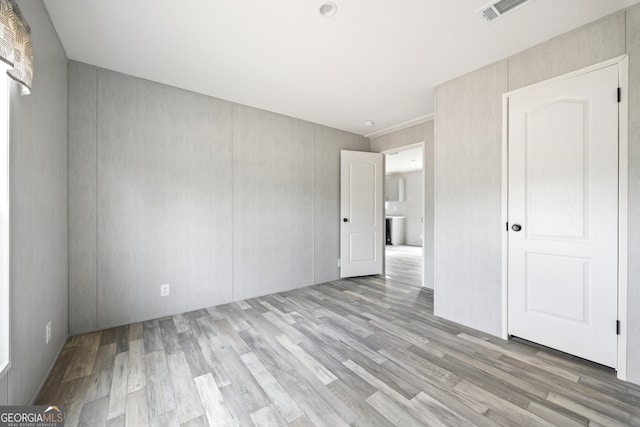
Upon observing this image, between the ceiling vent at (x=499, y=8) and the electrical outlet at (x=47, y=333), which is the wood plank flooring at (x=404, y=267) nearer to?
the ceiling vent at (x=499, y=8)

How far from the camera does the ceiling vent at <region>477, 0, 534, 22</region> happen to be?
158 centimetres

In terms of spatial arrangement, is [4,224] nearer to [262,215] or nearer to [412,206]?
[262,215]

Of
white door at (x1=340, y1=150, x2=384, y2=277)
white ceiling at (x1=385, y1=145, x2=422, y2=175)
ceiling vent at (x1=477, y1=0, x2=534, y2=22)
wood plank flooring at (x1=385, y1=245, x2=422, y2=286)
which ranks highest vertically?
white ceiling at (x1=385, y1=145, x2=422, y2=175)

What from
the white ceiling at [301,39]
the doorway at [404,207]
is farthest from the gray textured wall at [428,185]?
the doorway at [404,207]

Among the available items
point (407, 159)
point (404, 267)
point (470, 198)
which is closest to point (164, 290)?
point (470, 198)

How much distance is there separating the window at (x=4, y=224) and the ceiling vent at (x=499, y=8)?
2685 millimetres

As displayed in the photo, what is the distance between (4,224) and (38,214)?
1.40 feet

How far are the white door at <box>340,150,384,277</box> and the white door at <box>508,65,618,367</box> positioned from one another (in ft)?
7.30

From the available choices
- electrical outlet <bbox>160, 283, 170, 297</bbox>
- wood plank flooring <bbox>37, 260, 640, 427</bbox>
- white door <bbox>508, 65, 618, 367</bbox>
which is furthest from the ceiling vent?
electrical outlet <bbox>160, 283, 170, 297</bbox>

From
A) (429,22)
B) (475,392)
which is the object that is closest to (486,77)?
(429,22)

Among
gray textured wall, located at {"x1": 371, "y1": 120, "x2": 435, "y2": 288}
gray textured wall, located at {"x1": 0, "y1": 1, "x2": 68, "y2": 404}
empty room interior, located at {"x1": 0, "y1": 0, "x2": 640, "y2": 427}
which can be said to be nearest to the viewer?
gray textured wall, located at {"x1": 0, "y1": 1, "x2": 68, "y2": 404}

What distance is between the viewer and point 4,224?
1.21 m

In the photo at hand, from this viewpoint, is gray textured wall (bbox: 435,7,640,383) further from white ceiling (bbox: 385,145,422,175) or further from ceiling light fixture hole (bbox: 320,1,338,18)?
white ceiling (bbox: 385,145,422,175)

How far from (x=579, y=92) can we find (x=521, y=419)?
218cm
